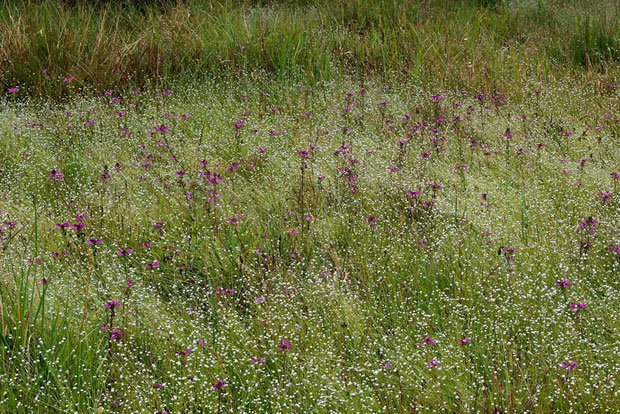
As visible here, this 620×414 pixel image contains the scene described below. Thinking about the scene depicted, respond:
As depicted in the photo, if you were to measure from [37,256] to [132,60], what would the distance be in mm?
3567

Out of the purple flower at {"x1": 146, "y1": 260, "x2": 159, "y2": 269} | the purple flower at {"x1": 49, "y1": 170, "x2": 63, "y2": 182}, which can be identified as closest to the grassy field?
the purple flower at {"x1": 146, "y1": 260, "x2": 159, "y2": 269}

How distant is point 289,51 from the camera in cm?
632

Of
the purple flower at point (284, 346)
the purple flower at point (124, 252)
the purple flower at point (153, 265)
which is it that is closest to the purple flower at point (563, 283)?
the purple flower at point (284, 346)

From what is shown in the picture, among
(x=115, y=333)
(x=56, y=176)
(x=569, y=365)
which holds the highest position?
(x=569, y=365)

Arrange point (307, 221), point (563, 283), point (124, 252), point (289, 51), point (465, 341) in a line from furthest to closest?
point (289, 51) < point (307, 221) < point (124, 252) < point (563, 283) < point (465, 341)

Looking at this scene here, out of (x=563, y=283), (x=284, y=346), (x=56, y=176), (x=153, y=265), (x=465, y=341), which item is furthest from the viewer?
(x=56, y=176)

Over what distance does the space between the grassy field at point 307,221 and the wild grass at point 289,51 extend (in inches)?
1.2

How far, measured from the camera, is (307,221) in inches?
140

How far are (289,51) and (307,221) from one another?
3.20m

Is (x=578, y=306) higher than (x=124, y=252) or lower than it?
higher

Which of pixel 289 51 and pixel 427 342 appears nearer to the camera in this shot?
pixel 427 342

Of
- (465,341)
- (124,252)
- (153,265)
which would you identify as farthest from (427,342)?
(124,252)

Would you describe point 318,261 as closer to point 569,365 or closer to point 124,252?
point 124,252

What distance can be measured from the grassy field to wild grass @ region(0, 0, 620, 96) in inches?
1.2
